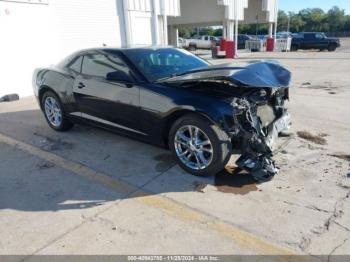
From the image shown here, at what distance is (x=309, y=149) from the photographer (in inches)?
182

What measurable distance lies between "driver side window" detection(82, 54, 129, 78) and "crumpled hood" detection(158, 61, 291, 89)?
2.64 feet

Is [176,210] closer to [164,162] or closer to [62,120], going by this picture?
[164,162]

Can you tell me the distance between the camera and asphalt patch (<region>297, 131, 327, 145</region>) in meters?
4.94

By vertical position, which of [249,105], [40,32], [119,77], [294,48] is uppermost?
[40,32]

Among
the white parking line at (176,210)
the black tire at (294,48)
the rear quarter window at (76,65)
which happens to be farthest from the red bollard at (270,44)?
the white parking line at (176,210)

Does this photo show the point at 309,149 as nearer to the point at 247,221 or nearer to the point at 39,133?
the point at 247,221

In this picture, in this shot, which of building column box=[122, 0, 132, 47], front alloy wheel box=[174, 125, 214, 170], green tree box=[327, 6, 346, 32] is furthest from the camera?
green tree box=[327, 6, 346, 32]

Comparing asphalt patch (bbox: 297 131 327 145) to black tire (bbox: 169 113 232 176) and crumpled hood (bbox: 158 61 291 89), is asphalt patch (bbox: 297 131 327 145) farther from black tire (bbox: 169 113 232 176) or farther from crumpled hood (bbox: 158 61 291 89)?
black tire (bbox: 169 113 232 176)

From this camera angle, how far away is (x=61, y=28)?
10375 mm

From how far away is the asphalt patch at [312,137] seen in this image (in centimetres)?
494

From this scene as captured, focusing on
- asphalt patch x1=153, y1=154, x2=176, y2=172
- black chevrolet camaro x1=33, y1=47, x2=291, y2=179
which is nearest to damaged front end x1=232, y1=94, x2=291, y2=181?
black chevrolet camaro x1=33, y1=47, x2=291, y2=179

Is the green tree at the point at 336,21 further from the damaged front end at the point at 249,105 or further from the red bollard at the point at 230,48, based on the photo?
the damaged front end at the point at 249,105

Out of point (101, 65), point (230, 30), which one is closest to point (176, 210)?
point (101, 65)

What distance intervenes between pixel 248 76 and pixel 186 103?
759 mm
